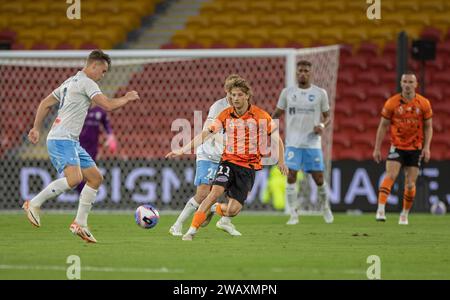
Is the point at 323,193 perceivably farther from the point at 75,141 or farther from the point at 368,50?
the point at 368,50

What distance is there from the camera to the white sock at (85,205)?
1044cm

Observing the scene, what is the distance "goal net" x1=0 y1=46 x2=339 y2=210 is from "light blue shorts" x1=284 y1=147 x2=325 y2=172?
2477mm

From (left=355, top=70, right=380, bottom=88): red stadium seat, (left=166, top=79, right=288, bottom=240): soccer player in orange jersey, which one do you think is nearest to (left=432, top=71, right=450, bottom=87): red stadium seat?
(left=355, top=70, right=380, bottom=88): red stadium seat

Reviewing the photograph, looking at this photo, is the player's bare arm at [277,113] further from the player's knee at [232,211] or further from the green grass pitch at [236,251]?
the player's knee at [232,211]

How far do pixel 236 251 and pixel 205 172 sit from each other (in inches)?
Result: 83.0

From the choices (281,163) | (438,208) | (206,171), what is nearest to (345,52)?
(438,208)

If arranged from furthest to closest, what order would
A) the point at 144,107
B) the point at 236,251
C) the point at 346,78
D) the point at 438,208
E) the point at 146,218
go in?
the point at 346,78 < the point at 144,107 < the point at 438,208 < the point at 146,218 < the point at 236,251

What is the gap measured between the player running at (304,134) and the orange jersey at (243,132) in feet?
11.6

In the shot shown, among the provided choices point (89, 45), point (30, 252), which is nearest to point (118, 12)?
point (89, 45)

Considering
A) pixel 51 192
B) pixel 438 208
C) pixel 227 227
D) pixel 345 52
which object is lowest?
pixel 438 208

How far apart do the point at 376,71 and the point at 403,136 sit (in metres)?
5.70

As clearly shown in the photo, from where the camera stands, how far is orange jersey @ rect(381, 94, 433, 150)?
13.8m

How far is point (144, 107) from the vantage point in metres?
18.8
